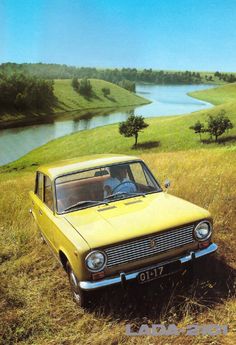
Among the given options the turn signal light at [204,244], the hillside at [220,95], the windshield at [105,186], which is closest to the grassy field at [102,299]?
the turn signal light at [204,244]

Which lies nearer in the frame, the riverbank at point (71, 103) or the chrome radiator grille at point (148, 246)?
the chrome radiator grille at point (148, 246)

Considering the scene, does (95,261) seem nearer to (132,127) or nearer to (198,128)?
(198,128)

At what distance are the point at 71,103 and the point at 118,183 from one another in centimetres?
12990

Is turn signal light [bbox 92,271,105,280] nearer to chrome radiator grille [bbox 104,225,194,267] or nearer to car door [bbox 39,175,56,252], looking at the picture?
chrome radiator grille [bbox 104,225,194,267]

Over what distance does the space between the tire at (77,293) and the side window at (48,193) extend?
4.10 ft

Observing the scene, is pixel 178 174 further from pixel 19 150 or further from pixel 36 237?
pixel 19 150

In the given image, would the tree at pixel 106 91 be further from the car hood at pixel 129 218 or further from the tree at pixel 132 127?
the car hood at pixel 129 218

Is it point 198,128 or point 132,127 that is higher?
point 198,128

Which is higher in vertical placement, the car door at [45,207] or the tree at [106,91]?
the tree at [106,91]

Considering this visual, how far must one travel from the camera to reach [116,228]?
15.0 feet

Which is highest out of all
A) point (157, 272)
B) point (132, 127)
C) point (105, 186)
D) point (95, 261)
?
point (105, 186)

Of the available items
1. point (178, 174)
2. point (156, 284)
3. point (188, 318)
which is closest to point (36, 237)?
point (156, 284)

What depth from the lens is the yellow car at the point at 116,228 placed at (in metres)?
4.35

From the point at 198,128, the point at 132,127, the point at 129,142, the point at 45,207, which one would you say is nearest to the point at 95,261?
the point at 45,207
